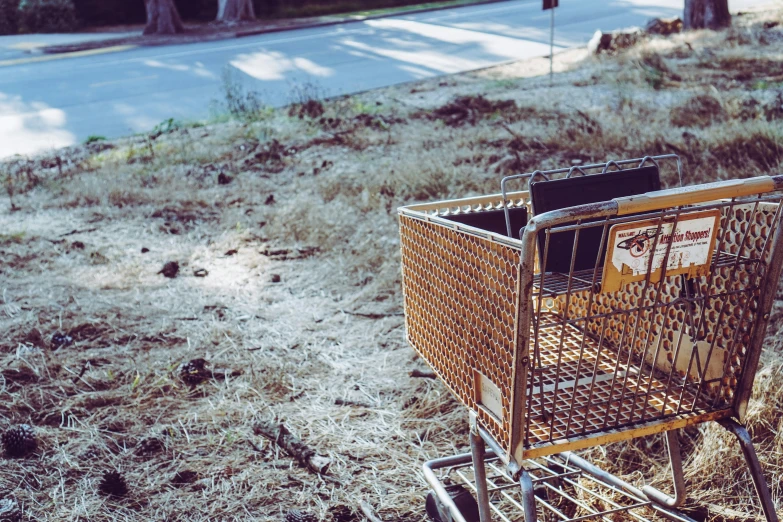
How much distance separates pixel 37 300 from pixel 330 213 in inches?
81.9

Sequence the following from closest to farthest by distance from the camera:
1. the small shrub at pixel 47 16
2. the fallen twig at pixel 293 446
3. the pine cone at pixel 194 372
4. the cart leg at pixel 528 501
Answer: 1. the cart leg at pixel 528 501
2. the fallen twig at pixel 293 446
3. the pine cone at pixel 194 372
4. the small shrub at pixel 47 16

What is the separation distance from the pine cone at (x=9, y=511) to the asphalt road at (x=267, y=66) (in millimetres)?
6415

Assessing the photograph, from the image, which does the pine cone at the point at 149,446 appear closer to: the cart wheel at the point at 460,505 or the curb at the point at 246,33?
A: the cart wheel at the point at 460,505

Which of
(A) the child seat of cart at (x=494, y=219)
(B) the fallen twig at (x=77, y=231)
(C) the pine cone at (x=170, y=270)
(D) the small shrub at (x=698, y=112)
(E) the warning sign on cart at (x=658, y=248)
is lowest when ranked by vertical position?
(C) the pine cone at (x=170, y=270)

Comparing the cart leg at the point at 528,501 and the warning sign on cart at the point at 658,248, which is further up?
the warning sign on cart at the point at 658,248

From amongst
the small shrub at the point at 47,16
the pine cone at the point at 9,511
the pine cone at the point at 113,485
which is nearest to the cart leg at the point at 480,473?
the pine cone at the point at 113,485

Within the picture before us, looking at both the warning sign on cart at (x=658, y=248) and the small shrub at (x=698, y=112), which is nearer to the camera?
the warning sign on cart at (x=658, y=248)

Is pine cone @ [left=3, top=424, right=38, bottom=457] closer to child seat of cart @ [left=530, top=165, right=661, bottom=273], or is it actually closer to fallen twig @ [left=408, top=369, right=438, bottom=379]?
fallen twig @ [left=408, top=369, right=438, bottom=379]

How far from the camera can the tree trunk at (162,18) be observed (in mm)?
19375

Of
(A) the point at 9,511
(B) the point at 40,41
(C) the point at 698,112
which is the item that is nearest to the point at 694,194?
(A) the point at 9,511

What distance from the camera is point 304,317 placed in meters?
4.17

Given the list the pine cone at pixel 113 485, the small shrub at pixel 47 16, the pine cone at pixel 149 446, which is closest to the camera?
Answer: the pine cone at pixel 113 485

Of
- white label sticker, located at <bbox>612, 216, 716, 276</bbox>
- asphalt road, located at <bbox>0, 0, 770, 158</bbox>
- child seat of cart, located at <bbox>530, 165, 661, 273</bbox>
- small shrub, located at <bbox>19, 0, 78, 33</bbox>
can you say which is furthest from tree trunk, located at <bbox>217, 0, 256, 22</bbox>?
white label sticker, located at <bbox>612, 216, 716, 276</bbox>

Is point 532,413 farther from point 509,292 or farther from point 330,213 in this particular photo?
point 330,213
